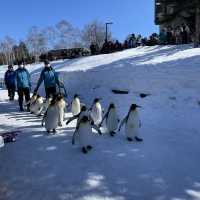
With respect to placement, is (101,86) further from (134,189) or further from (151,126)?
(134,189)

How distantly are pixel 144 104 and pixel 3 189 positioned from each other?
8550 millimetres

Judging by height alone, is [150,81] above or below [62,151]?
above

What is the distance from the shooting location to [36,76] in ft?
99.6

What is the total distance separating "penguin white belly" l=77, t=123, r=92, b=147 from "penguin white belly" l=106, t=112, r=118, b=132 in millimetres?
1613

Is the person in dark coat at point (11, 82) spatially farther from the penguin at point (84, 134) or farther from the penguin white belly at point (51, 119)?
the penguin at point (84, 134)

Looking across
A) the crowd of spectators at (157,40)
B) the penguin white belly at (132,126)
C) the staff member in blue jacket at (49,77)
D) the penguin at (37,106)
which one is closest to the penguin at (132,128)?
the penguin white belly at (132,126)

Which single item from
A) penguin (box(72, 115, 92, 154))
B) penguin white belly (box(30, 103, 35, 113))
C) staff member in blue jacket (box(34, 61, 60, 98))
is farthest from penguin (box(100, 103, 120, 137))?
penguin white belly (box(30, 103, 35, 113))

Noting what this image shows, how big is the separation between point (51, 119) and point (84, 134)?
178 cm

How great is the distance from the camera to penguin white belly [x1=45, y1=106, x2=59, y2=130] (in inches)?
399

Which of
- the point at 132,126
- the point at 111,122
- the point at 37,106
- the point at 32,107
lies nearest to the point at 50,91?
the point at 37,106

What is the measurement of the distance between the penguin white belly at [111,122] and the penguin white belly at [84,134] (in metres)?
1.61

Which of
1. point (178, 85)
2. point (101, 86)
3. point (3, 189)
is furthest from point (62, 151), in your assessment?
point (101, 86)

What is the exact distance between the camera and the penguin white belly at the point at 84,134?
8.54 meters

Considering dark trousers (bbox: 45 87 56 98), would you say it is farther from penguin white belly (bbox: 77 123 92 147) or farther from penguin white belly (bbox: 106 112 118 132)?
penguin white belly (bbox: 77 123 92 147)
